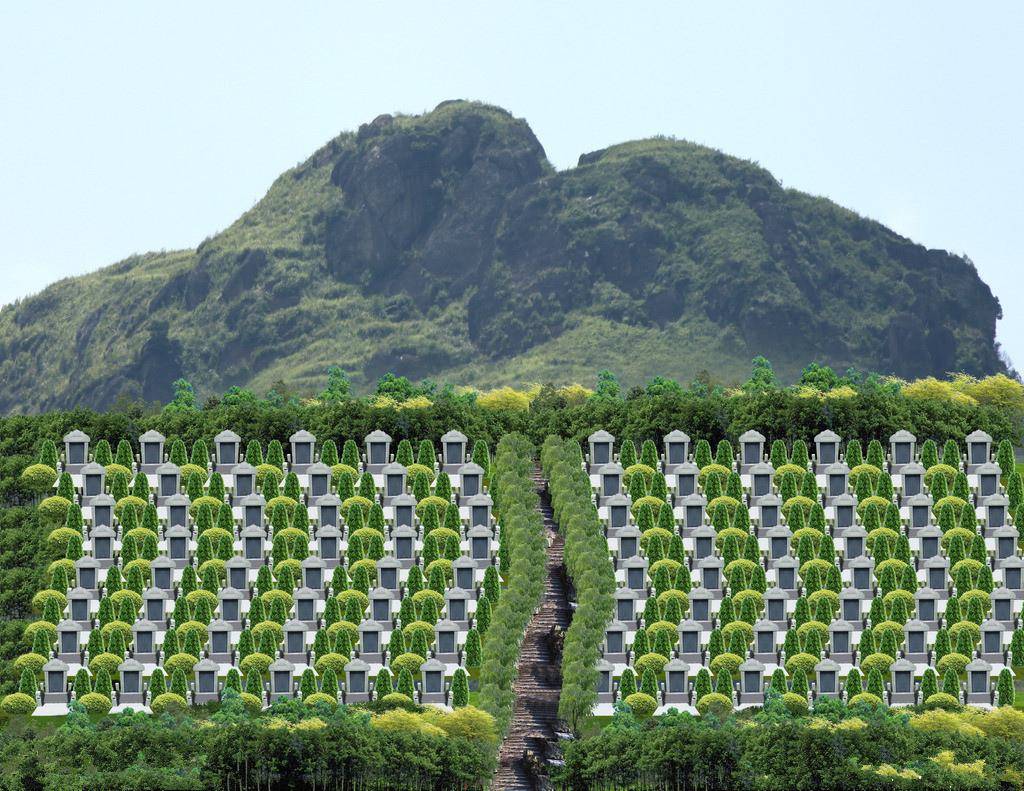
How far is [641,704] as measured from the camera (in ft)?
349

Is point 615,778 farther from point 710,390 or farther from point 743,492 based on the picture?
point 710,390

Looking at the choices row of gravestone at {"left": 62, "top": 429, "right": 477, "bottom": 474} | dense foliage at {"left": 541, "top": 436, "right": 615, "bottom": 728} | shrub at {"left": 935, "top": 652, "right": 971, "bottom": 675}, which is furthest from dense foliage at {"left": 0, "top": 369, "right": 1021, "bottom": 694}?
shrub at {"left": 935, "top": 652, "right": 971, "bottom": 675}

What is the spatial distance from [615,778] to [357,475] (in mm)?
33613

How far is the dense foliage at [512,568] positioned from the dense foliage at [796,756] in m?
7.05

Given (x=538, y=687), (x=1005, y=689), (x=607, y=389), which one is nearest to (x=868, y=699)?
(x=1005, y=689)

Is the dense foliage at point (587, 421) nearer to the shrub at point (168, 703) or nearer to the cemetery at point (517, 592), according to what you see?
the cemetery at point (517, 592)

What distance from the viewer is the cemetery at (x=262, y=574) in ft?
357

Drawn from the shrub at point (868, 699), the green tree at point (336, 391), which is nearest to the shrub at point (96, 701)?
the shrub at point (868, 699)

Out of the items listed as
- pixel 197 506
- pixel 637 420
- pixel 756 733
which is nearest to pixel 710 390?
pixel 637 420

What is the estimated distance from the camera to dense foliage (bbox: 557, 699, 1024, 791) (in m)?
92.4

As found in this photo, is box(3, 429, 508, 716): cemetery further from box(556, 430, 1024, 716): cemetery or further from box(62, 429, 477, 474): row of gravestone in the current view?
box(556, 430, 1024, 716): cemetery

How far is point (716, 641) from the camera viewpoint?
109938mm

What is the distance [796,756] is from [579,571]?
77.1 feet

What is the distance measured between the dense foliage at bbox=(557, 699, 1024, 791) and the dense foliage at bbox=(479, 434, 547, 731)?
7.05 metres
